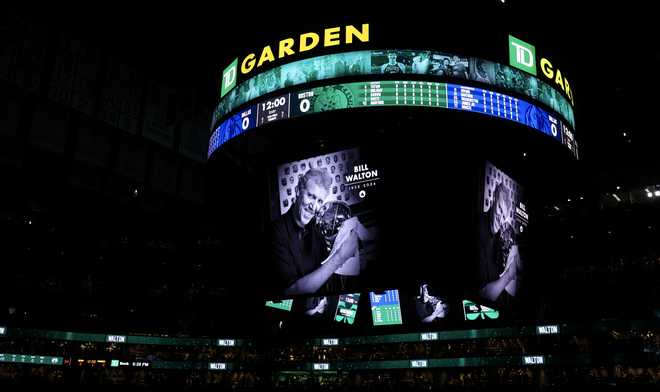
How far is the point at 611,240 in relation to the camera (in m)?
28.2

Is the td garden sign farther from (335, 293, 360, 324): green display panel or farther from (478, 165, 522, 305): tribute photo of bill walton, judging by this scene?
(335, 293, 360, 324): green display panel

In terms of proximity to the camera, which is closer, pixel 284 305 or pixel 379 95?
pixel 379 95

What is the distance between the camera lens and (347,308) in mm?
21578

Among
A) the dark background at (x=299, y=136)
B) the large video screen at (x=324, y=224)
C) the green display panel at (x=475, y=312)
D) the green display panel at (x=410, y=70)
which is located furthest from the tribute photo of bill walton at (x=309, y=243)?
the green display panel at (x=475, y=312)

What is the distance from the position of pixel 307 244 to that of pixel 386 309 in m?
14.3

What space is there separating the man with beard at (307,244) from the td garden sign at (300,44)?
227 cm

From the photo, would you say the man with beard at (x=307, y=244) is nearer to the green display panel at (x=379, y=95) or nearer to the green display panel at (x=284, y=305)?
the green display panel at (x=379, y=95)

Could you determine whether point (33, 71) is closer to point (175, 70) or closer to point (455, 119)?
point (175, 70)

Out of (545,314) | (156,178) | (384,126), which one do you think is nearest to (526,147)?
(384,126)

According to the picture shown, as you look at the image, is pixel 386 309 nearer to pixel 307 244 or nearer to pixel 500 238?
pixel 500 238

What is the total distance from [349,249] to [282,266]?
4.69 feet

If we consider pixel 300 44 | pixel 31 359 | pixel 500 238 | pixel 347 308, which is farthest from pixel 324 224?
pixel 31 359

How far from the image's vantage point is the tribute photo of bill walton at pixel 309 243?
426 inches

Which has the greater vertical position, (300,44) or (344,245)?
(300,44)
